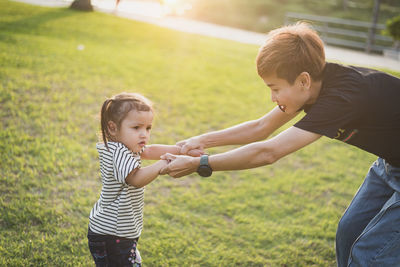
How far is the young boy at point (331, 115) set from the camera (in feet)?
7.09

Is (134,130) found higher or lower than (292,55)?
lower

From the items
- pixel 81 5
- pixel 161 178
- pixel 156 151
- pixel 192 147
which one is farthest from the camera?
pixel 81 5

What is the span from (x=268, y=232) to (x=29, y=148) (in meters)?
3.39

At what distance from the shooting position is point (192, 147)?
311cm

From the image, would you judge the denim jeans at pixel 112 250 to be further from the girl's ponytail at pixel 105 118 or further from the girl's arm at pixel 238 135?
the girl's arm at pixel 238 135

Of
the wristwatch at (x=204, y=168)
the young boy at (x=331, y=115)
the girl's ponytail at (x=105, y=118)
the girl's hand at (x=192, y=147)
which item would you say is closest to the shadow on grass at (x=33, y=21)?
the girl's hand at (x=192, y=147)

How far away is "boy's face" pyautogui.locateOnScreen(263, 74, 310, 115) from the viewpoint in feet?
7.57

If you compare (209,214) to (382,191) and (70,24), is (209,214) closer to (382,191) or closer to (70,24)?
(382,191)

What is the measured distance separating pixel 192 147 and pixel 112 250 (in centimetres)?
110

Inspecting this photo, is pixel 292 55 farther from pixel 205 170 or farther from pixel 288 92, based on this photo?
pixel 205 170

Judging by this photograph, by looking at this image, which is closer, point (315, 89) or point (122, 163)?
point (122, 163)

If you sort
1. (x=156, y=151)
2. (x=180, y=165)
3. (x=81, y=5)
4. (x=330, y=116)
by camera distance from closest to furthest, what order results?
(x=330, y=116)
(x=180, y=165)
(x=156, y=151)
(x=81, y=5)

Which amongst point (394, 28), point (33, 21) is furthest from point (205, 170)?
point (394, 28)

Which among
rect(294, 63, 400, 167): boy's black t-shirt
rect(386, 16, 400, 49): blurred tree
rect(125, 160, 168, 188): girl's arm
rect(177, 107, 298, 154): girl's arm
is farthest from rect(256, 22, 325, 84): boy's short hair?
rect(386, 16, 400, 49): blurred tree
